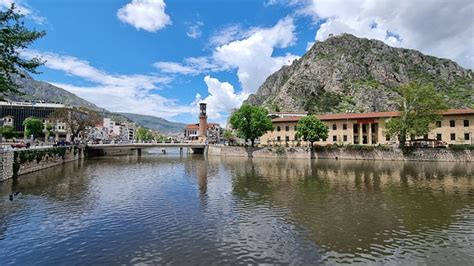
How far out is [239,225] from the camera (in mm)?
21984

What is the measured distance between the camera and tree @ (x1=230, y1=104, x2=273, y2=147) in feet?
335

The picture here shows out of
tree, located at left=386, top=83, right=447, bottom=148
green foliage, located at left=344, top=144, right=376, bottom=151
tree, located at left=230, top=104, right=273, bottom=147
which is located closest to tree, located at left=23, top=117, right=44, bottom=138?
tree, located at left=230, top=104, right=273, bottom=147

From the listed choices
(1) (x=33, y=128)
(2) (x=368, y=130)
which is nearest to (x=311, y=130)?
(2) (x=368, y=130)

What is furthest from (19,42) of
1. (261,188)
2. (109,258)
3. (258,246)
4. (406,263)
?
(406,263)

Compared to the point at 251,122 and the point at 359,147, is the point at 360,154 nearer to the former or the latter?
the point at 359,147

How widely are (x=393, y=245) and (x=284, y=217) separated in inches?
332

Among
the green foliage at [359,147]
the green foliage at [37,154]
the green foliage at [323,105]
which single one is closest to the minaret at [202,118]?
the green foliage at [323,105]

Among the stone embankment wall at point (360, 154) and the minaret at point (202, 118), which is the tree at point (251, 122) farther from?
the minaret at point (202, 118)

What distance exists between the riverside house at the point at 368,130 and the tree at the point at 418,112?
13.3 feet

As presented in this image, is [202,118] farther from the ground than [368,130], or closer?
farther from the ground

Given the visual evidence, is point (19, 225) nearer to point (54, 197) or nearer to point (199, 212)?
point (54, 197)

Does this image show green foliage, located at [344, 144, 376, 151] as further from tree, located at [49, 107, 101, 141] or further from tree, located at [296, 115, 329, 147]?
tree, located at [49, 107, 101, 141]

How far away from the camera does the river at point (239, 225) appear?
16453mm

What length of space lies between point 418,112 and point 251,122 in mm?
48787
